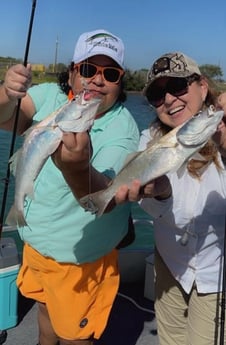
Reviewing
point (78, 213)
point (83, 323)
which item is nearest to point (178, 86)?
point (78, 213)

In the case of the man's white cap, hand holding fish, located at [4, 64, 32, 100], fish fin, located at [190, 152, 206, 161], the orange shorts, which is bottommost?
the orange shorts

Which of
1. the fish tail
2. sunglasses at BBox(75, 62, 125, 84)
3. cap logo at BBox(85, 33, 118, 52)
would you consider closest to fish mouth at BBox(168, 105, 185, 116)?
sunglasses at BBox(75, 62, 125, 84)

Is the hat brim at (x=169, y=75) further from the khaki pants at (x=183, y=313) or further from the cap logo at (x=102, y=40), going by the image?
the khaki pants at (x=183, y=313)

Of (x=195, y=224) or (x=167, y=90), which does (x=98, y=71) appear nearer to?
(x=167, y=90)

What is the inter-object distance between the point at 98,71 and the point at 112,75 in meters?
0.08

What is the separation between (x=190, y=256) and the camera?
2402 mm

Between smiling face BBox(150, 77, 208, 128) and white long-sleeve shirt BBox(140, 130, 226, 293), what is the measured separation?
0.19 m

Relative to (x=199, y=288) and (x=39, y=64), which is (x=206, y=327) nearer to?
(x=199, y=288)

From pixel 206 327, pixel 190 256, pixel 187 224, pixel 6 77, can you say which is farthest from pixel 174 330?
pixel 6 77

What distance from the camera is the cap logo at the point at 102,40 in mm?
2398

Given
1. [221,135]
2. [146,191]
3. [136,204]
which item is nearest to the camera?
[221,135]

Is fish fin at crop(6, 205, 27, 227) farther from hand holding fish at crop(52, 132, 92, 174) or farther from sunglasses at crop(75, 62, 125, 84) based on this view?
sunglasses at crop(75, 62, 125, 84)

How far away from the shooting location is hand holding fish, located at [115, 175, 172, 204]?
1993mm

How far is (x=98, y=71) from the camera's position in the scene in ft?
7.81
